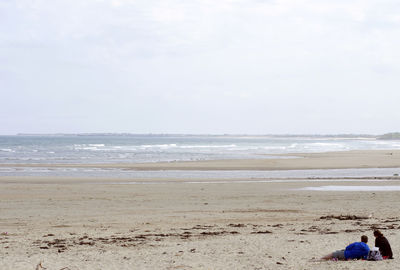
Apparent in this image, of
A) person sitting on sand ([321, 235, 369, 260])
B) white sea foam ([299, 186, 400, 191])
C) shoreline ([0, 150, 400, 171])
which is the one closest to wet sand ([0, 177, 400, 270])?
person sitting on sand ([321, 235, 369, 260])

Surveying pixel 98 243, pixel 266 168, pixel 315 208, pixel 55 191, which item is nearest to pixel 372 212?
pixel 315 208

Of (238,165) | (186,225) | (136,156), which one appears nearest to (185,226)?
(186,225)

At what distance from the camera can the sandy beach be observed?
9.84 m

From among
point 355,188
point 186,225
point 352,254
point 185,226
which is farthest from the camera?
point 355,188

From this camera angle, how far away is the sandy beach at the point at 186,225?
9844 millimetres

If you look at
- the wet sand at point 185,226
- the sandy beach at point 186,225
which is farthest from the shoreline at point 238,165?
the wet sand at point 185,226

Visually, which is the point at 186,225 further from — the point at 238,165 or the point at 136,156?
the point at 136,156

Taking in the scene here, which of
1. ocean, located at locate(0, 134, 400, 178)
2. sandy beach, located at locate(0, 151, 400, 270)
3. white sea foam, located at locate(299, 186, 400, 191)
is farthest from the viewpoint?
ocean, located at locate(0, 134, 400, 178)

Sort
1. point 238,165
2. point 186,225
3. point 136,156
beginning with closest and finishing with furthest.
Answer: point 186,225
point 238,165
point 136,156

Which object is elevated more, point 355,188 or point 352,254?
point 352,254

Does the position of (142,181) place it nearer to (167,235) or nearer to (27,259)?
(167,235)

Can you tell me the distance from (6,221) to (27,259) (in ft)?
16.9

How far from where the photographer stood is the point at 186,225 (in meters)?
13.9

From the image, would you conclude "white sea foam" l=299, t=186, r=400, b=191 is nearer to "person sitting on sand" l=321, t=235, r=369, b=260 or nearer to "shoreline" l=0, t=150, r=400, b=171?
"shoreline" l=0, t=150, r=400, b=171
